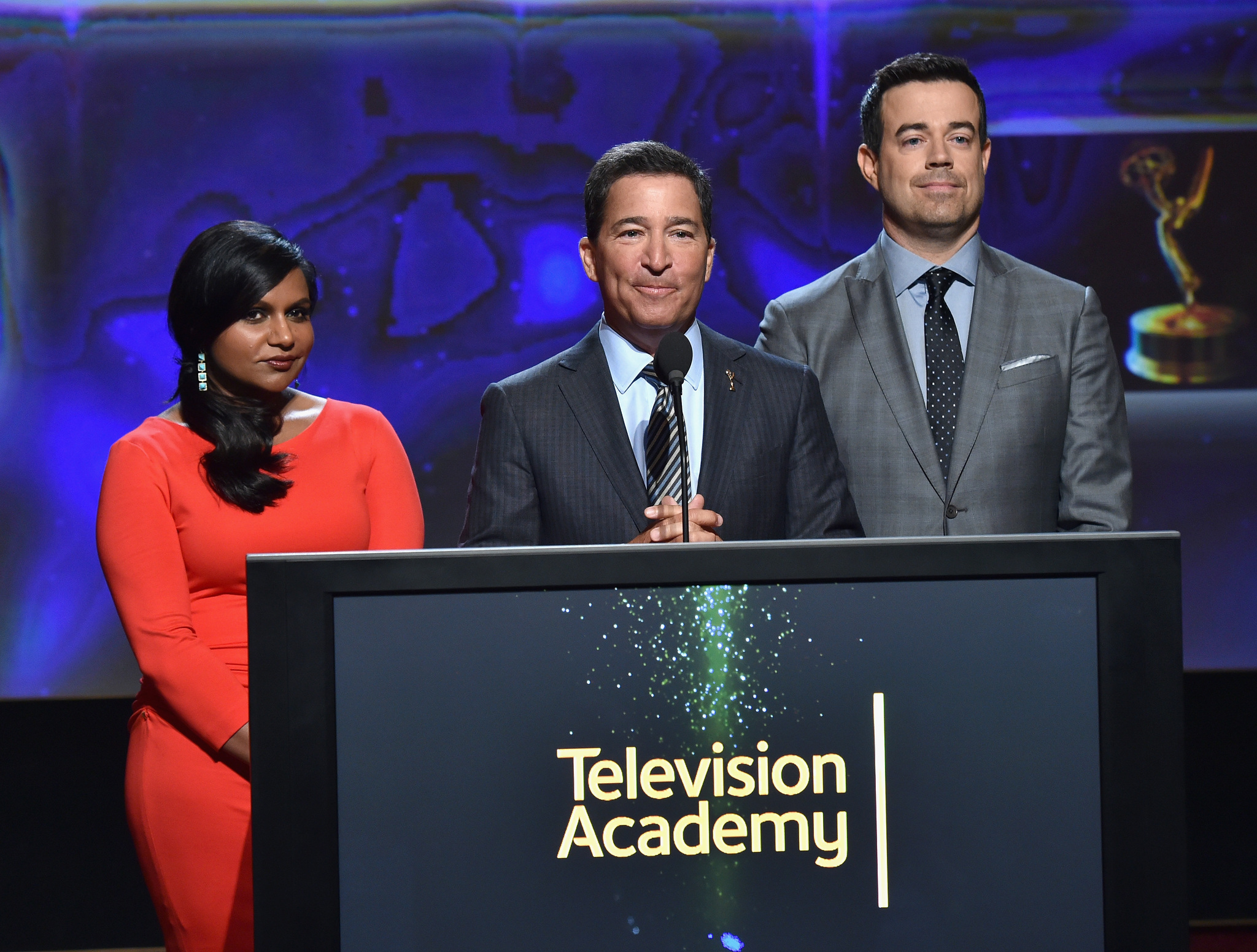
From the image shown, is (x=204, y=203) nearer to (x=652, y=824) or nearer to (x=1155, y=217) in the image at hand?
(x=1155, y=217)

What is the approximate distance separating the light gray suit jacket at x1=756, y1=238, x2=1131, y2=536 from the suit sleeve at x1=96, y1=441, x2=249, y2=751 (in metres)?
0.96

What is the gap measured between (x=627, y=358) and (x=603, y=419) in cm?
11

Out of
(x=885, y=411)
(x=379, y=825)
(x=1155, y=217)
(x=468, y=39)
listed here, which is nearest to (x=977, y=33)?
(x=1155, y=217)

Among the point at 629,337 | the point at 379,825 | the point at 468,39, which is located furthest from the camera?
the point at 468,39

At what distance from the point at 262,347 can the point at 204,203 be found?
2029 millimetres

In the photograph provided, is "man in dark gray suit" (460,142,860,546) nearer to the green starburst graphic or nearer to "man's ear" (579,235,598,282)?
"man's ear" (579,235,598,282)

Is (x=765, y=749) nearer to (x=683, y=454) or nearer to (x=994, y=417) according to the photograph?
(x=683, y=454)

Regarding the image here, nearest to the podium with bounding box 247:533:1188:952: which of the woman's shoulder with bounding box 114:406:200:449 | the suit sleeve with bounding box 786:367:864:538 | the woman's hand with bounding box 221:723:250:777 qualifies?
the suit sleeve with bounding box 786:367:864:538

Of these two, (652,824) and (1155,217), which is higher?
(1155,217)

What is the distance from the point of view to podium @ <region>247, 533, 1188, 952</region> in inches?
32.7

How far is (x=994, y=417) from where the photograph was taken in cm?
176

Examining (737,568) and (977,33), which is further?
(977,33)

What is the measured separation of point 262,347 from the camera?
1.78 m

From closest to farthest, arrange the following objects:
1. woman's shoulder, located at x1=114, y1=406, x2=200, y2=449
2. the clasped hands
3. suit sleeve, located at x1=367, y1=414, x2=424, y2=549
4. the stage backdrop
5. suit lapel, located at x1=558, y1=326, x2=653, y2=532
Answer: the clasped hands → suit lapel, located at x1=558, y1=326, x2=653, y2=532 → woman's shoulder, located at x1=114, y1=406, x2=200, y2=449 → suit sleeve, located at x1=367, y1=414, x2=424, y2=549 → the stage backdrop
